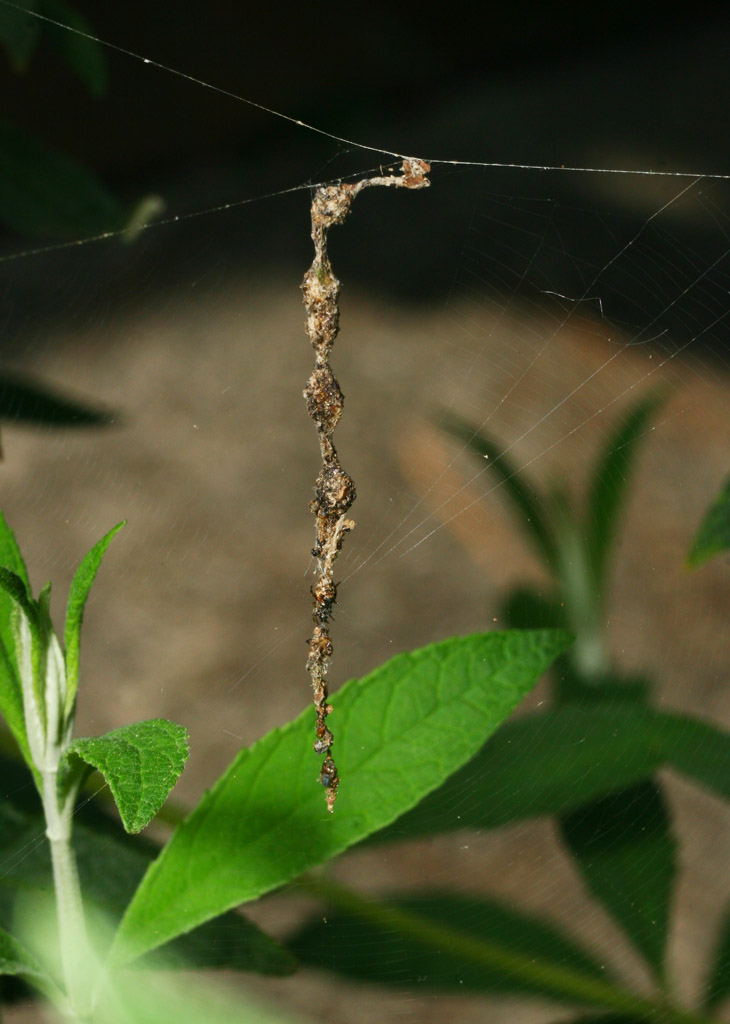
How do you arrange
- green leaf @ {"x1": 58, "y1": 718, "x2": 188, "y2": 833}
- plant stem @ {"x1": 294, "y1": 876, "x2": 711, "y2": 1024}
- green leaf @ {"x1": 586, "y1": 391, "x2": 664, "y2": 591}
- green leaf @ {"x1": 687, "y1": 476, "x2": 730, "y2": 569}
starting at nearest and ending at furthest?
green leaf @ {"x1": 58, "y1": 718, "x2": 188, "y2": 833} → green leaf @ {"x1": 687, "y1": 476, "x2": 730, "y2": 569} → plant stem @ {"x1": 294, "y1": 876, "x2": 711, "y2": 1024} → green leaf @ {"x1": 586, "y1": 391, "x2": 664, "y2": 591}

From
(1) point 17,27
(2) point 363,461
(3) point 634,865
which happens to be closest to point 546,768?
(3) point 634,865

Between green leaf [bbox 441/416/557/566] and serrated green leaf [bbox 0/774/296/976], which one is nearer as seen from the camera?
serrated green leaf [bbox 0/774/296/976]

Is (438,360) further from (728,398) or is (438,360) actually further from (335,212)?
(335,212)

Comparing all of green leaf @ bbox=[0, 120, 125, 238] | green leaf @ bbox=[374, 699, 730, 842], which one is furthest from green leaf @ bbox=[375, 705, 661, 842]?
green leaf @ bbox=[0, 120, 125, 238]

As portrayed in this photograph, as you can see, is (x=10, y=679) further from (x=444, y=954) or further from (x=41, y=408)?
(x=444, y=954)

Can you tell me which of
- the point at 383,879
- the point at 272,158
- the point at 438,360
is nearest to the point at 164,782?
the point at 383,879

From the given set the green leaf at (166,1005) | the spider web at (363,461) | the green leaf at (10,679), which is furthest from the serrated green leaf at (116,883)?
the spider web at (363,461)

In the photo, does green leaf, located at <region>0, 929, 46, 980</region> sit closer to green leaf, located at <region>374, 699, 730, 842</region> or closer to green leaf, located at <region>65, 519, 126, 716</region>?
green leaf, located at <region>65, 519, 126, 716</region>

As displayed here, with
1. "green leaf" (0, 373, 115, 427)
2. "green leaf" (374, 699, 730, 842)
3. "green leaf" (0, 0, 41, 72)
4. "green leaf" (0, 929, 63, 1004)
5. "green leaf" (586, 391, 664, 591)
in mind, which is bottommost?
"green leaf" (0, 929, 63, 1004)
